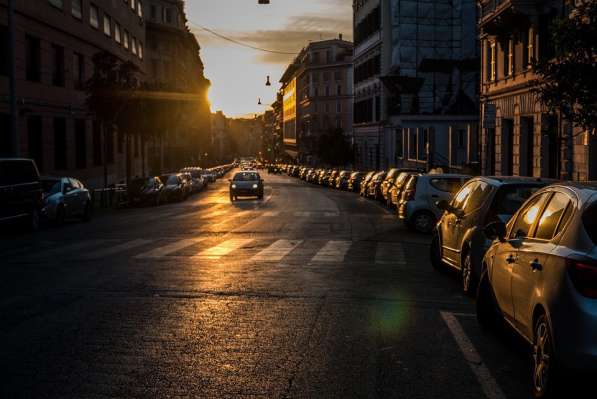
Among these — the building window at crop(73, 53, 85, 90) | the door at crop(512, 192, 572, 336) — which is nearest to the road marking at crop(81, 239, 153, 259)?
the door at crop(512, 192, 572, 336)

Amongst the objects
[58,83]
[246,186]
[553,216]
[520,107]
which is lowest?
[246,186]

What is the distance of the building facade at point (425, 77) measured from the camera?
63.0 meters

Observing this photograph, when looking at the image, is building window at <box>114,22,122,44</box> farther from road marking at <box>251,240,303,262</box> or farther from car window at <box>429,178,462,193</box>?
road marking at <box>251,240,303,262</box>

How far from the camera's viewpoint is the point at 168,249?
16469 millimetres

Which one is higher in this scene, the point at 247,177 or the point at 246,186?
the point at 247,177

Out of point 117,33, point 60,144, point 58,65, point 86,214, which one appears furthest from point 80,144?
point 86,214

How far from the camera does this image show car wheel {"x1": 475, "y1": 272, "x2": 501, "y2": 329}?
826 centimetres

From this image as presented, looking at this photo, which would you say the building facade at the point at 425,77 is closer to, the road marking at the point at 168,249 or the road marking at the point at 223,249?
the road marking at the point at 223,249

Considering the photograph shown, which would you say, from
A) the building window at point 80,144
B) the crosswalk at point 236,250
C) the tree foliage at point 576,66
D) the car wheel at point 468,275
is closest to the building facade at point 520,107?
the tree foliage at point 576,66

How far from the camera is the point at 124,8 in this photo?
59.1 metres

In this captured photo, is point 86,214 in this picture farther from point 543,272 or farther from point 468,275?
point 543,272

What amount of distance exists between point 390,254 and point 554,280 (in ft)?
A: 33.1

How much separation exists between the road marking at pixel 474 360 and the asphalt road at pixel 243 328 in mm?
16

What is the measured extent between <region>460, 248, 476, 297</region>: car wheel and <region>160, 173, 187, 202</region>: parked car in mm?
31725
